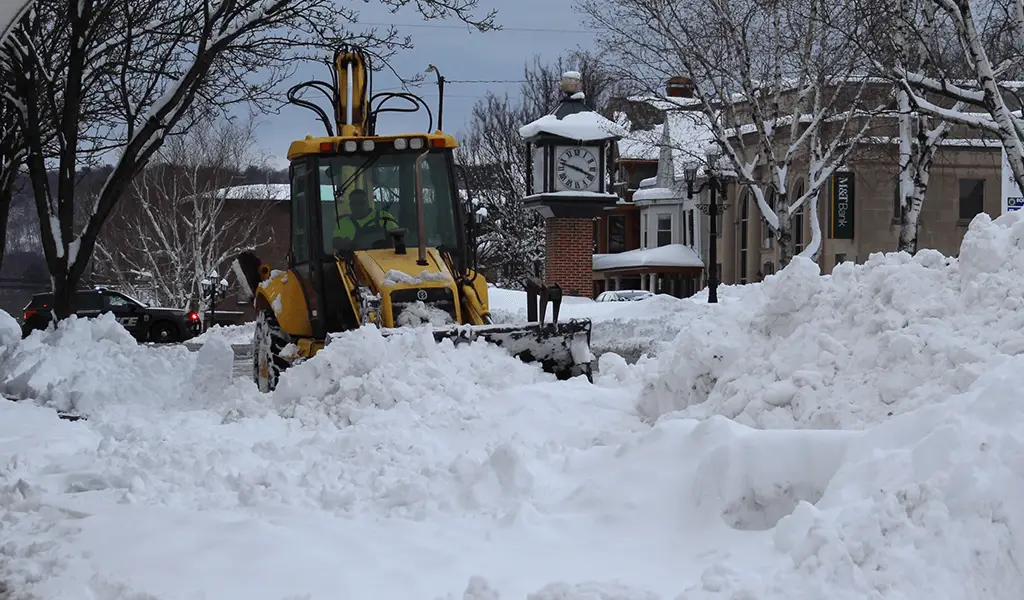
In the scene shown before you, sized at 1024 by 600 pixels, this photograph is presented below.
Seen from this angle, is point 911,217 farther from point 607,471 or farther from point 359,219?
point 607,471

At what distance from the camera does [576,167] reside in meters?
26.8

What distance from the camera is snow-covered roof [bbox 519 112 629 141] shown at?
26000 mm

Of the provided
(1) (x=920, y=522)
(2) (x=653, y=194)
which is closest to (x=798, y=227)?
(2) (x=653, y=194)

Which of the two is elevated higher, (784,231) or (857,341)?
(784,231)

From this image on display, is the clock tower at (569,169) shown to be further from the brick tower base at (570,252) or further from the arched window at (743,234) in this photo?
the arched window at (743,234)

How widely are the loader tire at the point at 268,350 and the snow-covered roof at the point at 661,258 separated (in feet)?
118

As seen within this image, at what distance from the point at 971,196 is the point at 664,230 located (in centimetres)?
1607

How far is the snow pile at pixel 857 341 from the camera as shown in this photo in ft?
20.4

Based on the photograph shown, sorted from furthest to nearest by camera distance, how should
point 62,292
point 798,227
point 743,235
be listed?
1. point 743,235
2. point 798,227
3. point 62,292

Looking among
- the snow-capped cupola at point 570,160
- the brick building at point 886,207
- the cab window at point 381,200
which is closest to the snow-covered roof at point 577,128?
the snow-capped cupola at point 570,160

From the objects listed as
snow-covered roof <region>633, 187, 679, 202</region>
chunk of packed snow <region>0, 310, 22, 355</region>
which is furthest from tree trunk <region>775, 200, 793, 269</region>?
snow-covered roof <region>633, 187, 679, 202</region>

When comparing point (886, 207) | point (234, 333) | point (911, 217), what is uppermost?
point (886, 207)

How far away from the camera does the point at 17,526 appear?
5824mm

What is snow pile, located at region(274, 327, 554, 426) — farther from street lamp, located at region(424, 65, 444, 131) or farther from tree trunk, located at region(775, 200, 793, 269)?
tree trunk, located at region(775, 200, 793, 269)
